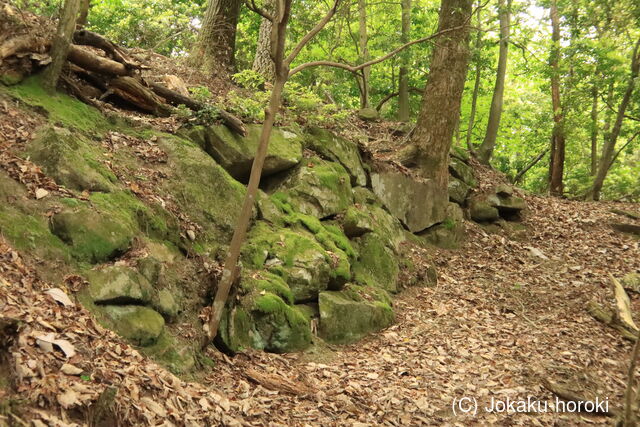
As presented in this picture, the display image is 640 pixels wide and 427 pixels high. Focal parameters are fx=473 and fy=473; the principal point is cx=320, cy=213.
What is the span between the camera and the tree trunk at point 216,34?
10594mm

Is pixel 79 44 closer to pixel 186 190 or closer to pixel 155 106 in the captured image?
pixel 155 106

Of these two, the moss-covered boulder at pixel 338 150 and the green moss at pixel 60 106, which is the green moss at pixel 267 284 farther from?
the moss-covered boulder at pixel 338 150

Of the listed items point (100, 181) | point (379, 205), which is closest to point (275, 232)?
point (100, 181)

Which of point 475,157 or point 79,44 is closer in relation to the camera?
point 79,44

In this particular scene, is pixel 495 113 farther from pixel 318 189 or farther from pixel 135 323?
pixel 135 323

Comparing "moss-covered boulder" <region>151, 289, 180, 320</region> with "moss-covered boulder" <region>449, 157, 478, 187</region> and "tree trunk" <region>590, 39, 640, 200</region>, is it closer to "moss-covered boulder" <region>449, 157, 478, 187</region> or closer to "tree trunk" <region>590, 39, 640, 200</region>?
"moss-covered boulder" <region>449, 157, 478, 187</region>

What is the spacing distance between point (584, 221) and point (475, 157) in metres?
3.55

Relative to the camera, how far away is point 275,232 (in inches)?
284

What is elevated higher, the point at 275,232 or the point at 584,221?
the point at 584,221

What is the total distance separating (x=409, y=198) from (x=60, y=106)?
7.01 m

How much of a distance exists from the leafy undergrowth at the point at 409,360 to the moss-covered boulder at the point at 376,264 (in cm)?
46

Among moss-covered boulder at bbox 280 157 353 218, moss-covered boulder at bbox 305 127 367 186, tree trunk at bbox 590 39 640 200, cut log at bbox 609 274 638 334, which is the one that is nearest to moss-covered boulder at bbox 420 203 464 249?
moss-covered boulder at bbox 305 127 367 186

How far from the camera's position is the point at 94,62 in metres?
7.07

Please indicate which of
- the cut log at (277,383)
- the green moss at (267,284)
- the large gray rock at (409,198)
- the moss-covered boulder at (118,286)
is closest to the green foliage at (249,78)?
the large gray rock at (409,198)
